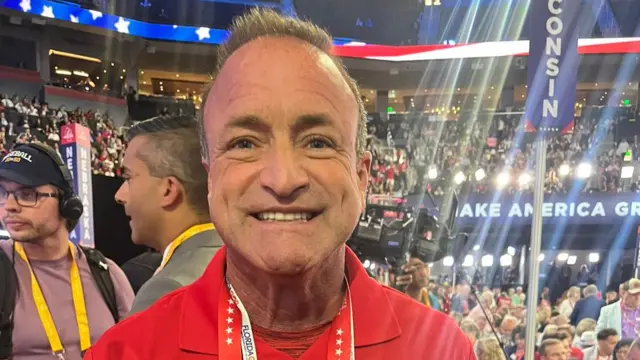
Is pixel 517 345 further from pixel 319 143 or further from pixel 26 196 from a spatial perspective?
pixel 319 143

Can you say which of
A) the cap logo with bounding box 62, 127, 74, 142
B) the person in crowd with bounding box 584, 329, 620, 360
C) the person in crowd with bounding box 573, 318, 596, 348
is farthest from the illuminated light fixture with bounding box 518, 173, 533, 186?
the cap logo with bounding box 62, 127, 74, 142

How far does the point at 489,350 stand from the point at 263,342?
13.2 feet

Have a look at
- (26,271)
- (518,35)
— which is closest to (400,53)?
(518,35)

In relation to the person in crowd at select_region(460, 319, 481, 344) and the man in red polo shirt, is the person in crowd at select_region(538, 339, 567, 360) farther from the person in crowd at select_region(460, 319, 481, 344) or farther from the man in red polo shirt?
the man in red polo shirt

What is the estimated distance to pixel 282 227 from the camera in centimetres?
78

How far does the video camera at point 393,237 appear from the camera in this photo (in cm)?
469

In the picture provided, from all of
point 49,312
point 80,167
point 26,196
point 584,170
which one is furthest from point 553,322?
point 584,170

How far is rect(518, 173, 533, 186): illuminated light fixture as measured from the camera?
31.4 feet

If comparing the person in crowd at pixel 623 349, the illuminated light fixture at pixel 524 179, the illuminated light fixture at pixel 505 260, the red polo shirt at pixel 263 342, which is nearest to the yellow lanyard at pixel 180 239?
the red polo shirt at pixel 263 342

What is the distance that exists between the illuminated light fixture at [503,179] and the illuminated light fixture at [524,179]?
8.7 inches

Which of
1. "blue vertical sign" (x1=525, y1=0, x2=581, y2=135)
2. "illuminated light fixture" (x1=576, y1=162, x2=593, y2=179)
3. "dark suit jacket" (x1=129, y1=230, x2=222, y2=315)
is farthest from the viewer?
"illuminated light fixture" (x1=576, y1=162, x2=593, y2=179)

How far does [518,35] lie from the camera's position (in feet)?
41.6

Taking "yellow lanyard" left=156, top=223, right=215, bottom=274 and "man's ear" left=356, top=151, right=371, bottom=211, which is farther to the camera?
"yellow lanyard" left=156, top=223, right=215, bottom=274

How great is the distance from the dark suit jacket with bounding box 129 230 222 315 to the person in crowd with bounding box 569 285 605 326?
491 cm
